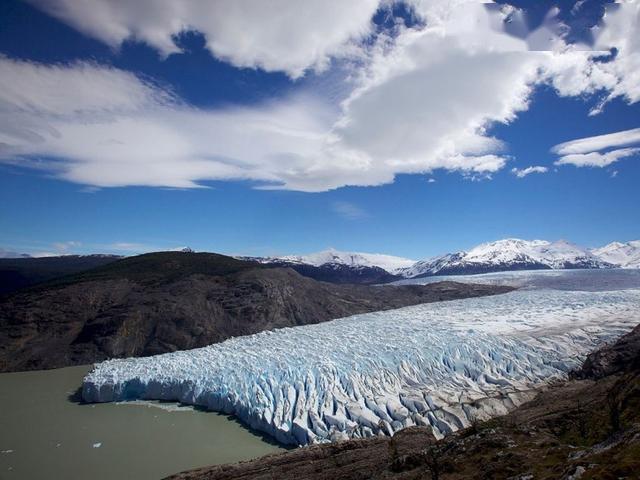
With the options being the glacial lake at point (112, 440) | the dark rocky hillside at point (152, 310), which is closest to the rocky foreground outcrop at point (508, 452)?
the glacial lake at point (112, 440)

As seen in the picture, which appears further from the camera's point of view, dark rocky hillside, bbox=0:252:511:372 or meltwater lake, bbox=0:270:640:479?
dark rocky hillside, bbox=0:252:511:372

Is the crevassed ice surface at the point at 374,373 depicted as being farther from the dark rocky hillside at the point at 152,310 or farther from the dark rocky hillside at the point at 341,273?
the dark rocky hillside at the point at 341,273

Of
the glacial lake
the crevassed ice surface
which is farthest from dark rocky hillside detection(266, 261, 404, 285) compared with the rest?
the glacial lake

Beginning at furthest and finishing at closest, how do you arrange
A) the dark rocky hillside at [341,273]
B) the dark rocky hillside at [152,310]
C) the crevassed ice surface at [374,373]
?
1. the dark rocky hillside at [341,273]
2. the dark rocky hillside at [152,310]
3. the crevassed ice surface at [374,373]

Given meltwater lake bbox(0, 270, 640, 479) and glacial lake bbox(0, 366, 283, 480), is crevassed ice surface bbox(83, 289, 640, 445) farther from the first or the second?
glacial lake bbox(0, 366, 283, 480)

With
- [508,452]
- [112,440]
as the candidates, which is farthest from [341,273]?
[508,452]

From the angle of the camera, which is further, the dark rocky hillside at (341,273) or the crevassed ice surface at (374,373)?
the dark rocky hillside at (341,273)
